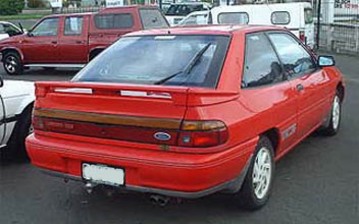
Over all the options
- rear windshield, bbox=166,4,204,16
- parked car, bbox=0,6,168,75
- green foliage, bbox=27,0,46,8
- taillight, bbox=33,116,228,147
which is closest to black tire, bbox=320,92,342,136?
taillight, bbox=33,116,228,147

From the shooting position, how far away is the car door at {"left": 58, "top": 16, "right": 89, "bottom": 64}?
14.3 meters

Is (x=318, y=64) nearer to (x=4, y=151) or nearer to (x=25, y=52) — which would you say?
(x=4, y=151)

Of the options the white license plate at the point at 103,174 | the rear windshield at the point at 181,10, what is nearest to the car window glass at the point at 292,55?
the white license plate at the point at 103,174

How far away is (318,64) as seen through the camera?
6125 millimetres

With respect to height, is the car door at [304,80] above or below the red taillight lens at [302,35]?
above

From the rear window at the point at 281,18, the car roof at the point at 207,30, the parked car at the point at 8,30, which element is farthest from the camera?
the parked car at the point at 8,30

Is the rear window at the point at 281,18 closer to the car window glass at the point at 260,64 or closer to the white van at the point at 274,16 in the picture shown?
the white van at the point at 274,16

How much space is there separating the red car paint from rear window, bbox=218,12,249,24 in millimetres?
2274

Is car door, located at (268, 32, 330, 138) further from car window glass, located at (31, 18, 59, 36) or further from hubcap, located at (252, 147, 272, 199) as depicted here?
car window glass, located at (31, 18, 59, 36)

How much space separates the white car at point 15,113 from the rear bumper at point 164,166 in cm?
166

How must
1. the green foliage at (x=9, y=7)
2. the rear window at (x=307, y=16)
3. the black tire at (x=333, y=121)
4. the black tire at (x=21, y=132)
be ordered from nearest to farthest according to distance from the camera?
the black tire at (x=21, y=132)
the black tire at (x=333, y=121)
the rear window at (x=307, y=16)
the green foliage at (x=9, y=7)

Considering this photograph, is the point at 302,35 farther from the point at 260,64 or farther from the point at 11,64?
the point at 260,64

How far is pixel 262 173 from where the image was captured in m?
4.57

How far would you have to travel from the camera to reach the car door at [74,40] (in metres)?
14.3
